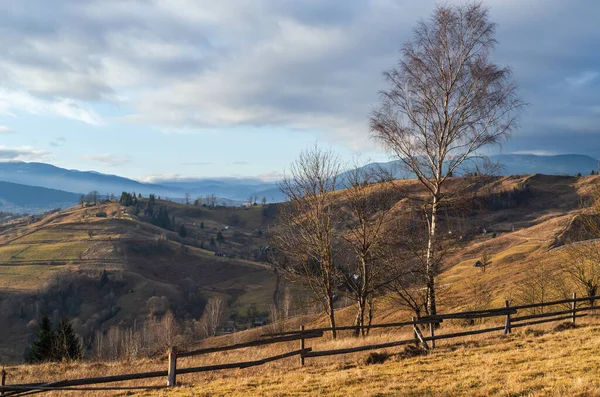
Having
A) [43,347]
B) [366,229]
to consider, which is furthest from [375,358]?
[43,347]

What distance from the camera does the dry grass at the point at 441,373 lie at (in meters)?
10.6

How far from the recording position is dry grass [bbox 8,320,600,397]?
1060 centimetres

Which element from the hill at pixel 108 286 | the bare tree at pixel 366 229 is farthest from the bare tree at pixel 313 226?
the hill at pixel 108 286

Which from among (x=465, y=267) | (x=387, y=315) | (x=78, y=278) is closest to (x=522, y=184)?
(x=465, y=267)

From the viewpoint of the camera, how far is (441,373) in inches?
495

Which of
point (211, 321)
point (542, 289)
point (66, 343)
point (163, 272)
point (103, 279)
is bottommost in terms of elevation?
point (211, 321)

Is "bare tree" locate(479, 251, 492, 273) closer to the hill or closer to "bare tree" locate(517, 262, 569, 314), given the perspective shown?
"bare tree" locate(517, 262, 569, 314)

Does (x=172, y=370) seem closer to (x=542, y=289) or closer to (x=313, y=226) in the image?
(x=313, y=226)

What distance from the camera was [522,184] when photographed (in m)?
176

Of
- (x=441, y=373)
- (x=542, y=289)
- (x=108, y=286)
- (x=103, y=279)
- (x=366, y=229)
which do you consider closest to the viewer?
(x=441, y=373)

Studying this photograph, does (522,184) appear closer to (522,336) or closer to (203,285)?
(203,285)

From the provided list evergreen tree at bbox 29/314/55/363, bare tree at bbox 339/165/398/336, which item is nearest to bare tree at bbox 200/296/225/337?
evergreen tree at bbox 29/314/55/363

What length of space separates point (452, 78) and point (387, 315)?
35623mm

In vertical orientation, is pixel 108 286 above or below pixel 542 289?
below
